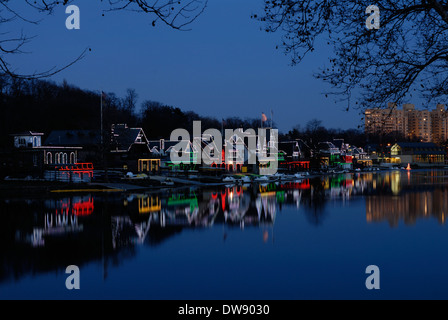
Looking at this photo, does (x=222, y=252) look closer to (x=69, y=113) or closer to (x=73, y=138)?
(x=73, y=138)

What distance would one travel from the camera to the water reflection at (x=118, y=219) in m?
17.8

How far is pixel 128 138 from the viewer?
75.1m

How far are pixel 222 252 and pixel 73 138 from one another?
57.1m

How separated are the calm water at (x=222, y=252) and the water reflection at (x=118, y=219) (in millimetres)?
61

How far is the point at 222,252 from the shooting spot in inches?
742

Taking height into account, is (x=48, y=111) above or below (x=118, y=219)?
above

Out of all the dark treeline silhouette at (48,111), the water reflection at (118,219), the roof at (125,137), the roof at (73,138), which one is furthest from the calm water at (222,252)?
the dark treeline silhouette at (48,111)

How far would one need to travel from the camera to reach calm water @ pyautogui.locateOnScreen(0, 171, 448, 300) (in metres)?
13.5

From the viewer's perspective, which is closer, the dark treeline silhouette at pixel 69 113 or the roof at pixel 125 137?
the roof at pixel 125 137

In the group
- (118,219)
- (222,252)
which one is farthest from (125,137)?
(222,252)

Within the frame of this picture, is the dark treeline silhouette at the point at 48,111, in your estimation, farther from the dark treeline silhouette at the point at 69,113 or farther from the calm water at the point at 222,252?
the calm water at the point at 222,252

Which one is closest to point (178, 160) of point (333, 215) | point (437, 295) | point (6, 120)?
point (6, 120)

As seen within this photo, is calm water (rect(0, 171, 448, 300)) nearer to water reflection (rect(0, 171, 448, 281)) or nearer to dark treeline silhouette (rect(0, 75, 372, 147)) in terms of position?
water reflection (rect(0, 171, 448, 281))

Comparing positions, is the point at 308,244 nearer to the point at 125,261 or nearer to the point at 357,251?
the point at 357,251
